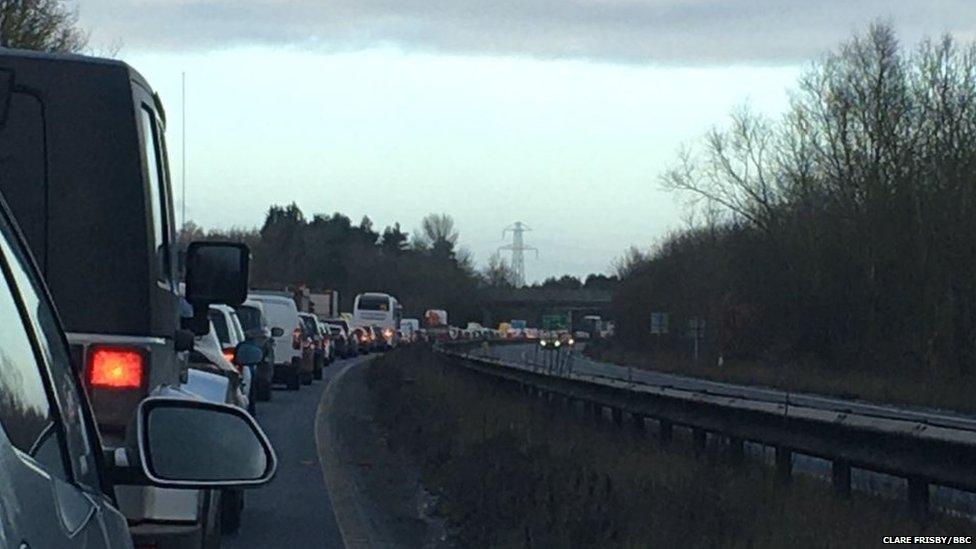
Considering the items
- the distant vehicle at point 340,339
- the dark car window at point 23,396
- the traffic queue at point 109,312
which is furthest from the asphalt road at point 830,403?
the dark car window at point 23,396

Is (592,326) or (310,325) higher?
(592,326)

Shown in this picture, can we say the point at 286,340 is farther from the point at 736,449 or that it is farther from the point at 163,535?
the point at 163,535

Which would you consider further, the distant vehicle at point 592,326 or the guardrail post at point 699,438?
the distant vehicle at point 592,326

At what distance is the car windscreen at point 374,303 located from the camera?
97.6 metres

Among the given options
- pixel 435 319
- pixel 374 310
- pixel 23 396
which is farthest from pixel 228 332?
pixel 435 319

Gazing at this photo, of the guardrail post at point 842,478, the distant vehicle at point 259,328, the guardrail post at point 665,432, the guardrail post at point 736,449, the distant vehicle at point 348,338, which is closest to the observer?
the guardrail post at point 842,478

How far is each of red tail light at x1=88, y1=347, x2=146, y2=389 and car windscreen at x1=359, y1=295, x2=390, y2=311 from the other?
300 feet

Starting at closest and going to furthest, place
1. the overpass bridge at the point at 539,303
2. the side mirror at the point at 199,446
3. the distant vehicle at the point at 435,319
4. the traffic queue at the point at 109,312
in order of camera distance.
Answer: the traffic queue at the point at 109,312, the side mirror at the point at 199,446, the distant vehicle at the point at 435,319, the overpass bridge at the point at 539,303

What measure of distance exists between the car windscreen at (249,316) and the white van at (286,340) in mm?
5905

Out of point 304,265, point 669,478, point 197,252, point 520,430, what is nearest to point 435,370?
point 520,430

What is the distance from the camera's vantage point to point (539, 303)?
164000 millimetres

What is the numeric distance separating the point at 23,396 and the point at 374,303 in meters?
95.0

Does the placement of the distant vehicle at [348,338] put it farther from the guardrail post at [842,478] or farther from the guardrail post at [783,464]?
the guardrail post at [842,478]

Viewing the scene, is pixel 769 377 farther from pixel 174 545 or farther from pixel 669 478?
pixel 174 545
